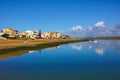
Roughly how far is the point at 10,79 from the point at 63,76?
3995 millimetres

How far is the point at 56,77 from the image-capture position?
58.5 ft

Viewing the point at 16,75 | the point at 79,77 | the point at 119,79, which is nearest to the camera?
the point at 119,79

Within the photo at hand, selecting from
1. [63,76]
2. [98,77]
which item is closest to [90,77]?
[98,77]

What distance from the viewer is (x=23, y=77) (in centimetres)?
1802

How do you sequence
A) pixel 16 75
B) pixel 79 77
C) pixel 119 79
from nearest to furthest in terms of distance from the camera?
pixel 119 79, pixel 79 77, pixel 16 75

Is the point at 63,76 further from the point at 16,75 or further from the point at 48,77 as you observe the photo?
the point at 16,75

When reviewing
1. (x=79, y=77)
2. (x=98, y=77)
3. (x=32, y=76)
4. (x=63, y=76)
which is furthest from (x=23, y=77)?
(x=98, y=77)

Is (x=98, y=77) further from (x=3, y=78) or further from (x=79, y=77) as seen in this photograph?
(x=3, y=78)

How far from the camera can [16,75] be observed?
19.0 m

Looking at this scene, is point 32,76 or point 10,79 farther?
point 32,76

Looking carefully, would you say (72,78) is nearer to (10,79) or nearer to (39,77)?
(39,77)

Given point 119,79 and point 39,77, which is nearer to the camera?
point 119,79

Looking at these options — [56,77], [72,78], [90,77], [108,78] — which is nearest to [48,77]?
[56,77]

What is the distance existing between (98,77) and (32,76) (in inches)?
199
